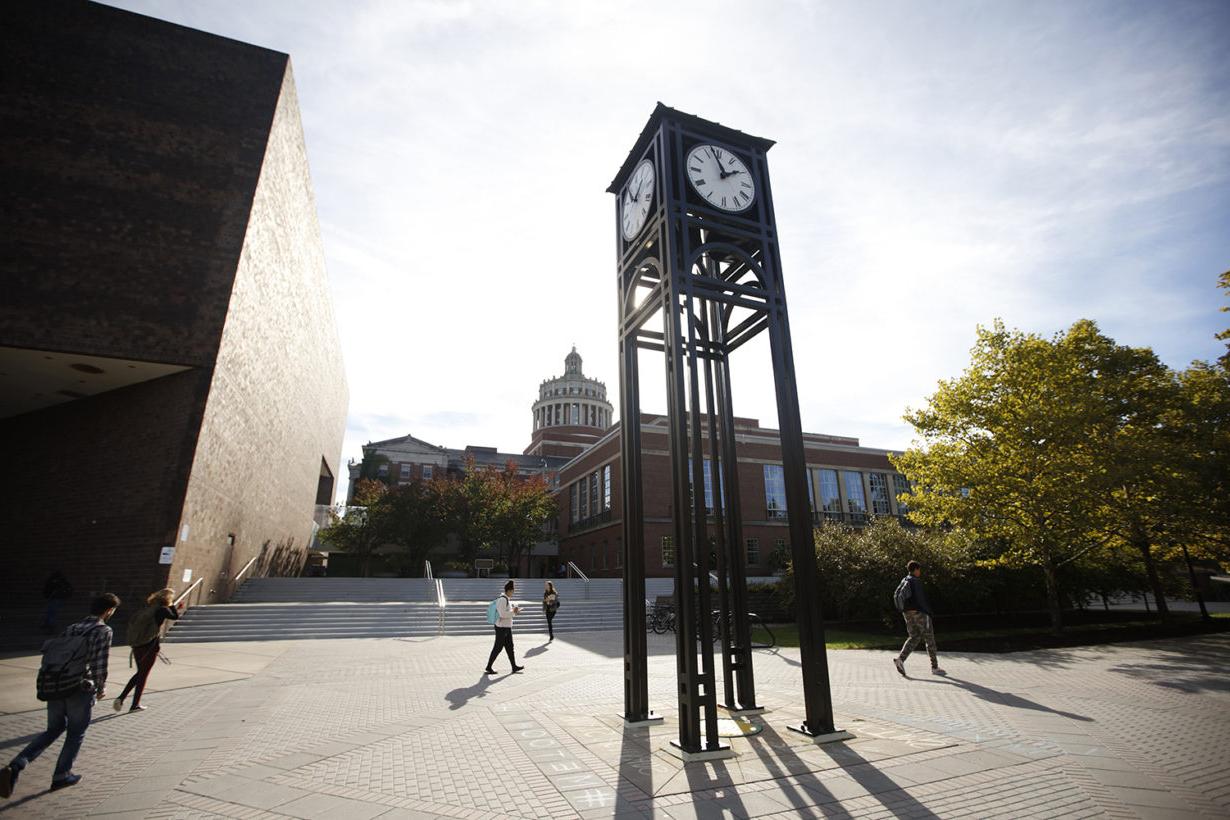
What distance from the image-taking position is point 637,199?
8.01 meters

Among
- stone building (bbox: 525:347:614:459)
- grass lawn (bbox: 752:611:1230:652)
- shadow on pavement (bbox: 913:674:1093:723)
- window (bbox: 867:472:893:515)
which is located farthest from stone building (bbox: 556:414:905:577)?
stone building (bbox: 525:347:614:459)

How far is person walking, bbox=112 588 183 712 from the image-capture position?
755 centimetres

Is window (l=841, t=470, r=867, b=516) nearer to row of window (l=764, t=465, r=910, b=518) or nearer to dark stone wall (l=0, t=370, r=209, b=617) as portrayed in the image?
row of window (l=764, t=465, r=910, b=518)

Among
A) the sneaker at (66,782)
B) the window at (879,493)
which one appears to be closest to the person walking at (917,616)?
the sneaker at (66,782)

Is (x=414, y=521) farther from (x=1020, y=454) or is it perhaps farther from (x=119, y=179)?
(x=1020, y=454)

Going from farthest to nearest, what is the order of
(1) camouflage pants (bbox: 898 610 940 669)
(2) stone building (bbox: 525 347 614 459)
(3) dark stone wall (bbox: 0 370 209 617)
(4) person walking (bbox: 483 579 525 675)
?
(2) stone building (bbox: 525 347 614 459)
(3) dark stone wall (bbox: 0 370 209 617)
(4) person walking (bbox: 483 579 525 675)
(1) camouflage pants (bbox: 898 610 940 669)

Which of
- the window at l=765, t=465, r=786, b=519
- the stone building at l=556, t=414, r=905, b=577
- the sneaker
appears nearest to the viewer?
the sneaker

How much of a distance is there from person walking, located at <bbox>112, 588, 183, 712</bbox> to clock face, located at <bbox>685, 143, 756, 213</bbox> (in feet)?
28.5

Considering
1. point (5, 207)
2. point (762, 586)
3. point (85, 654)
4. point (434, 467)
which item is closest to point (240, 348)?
point (5, 207)

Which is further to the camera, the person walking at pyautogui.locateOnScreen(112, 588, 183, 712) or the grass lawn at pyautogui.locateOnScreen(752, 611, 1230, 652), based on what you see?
the grass lawn at pyautogui.locateOnScreen(752, 611, 1230, 652)

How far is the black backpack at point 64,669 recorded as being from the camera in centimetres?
479

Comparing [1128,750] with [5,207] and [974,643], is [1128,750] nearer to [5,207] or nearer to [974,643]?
[974,643]

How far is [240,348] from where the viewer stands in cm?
1856

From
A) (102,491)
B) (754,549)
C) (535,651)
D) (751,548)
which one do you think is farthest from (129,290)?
(754,549)
